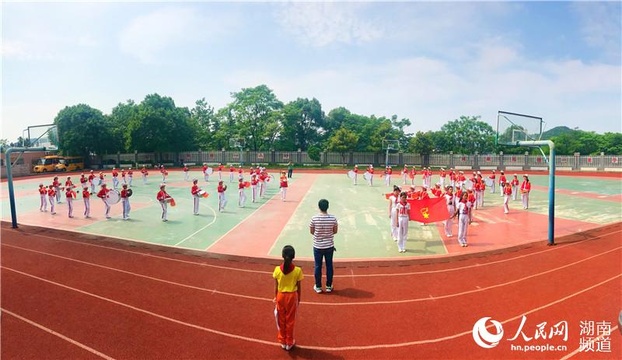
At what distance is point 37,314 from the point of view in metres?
7.47

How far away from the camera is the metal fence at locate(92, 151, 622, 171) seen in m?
50.7

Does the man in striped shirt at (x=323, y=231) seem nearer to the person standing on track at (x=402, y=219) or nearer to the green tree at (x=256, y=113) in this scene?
the person standing on track at (x=402, y=219)

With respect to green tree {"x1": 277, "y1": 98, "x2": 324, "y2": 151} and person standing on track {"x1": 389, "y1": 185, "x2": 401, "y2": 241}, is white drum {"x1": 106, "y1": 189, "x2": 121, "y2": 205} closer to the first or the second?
person standing on track {"x1": 389, "y1": 185, "x2": 401, "y2": 241}

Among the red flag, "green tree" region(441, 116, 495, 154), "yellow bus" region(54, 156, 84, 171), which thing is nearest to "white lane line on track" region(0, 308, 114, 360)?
the red flag

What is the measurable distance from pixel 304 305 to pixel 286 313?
184 centimetres

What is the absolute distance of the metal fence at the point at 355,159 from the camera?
50656mm

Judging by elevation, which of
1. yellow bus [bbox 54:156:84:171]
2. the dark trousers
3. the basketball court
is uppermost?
yellow bus [bbox 54:156:84:171]

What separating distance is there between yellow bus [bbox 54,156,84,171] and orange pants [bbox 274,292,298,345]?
56.7 m

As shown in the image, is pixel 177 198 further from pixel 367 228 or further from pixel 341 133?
pixel 341 133

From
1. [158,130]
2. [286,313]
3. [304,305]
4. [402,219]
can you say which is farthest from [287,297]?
[158,130]

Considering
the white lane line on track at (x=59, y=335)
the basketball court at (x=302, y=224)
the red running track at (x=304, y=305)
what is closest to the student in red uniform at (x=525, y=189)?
the basketball court at (x=302, y=224)

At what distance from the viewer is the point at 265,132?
59.2 metres

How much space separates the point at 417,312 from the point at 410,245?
203 inches

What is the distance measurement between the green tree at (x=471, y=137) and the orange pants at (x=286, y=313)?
5840 centimetres
